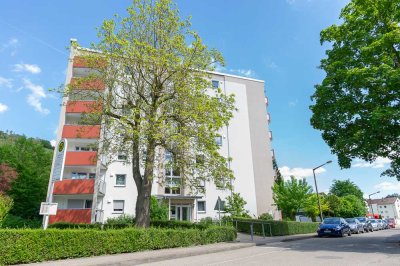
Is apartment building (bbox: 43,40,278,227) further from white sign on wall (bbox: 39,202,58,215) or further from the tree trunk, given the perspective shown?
white sign on wall (bbox: 39,202,58,215)

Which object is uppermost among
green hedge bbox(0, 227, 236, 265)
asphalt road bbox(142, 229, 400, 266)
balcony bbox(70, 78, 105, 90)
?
balcony bbox(70, 78, 105, 90)

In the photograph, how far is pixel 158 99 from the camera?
1784 centimetres

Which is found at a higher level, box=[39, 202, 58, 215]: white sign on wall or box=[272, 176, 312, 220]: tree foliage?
box=[272, 176, 312, 220]: tree foliage

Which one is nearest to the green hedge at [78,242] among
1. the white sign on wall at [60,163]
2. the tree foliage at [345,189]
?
the white sign on wall at [60,163]

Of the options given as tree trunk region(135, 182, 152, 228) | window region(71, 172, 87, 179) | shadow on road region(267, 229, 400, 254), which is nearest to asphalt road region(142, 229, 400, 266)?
shadow on road region(267, 229, 400, 254)

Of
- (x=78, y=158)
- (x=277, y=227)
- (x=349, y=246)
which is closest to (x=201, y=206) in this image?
(x=277, y=227)

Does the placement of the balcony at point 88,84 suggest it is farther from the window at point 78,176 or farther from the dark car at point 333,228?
the dark car at point 333,228

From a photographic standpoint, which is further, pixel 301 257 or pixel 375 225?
pixel 375 225

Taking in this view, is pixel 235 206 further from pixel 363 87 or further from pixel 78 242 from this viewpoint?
pixel 78 242

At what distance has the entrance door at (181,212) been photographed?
3228 cm

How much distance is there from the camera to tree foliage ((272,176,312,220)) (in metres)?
33.5

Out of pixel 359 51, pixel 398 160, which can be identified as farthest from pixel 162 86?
pixel 398 160

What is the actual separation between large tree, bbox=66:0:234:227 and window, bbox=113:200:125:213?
1395cm

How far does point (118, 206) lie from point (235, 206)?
39.2 feet
